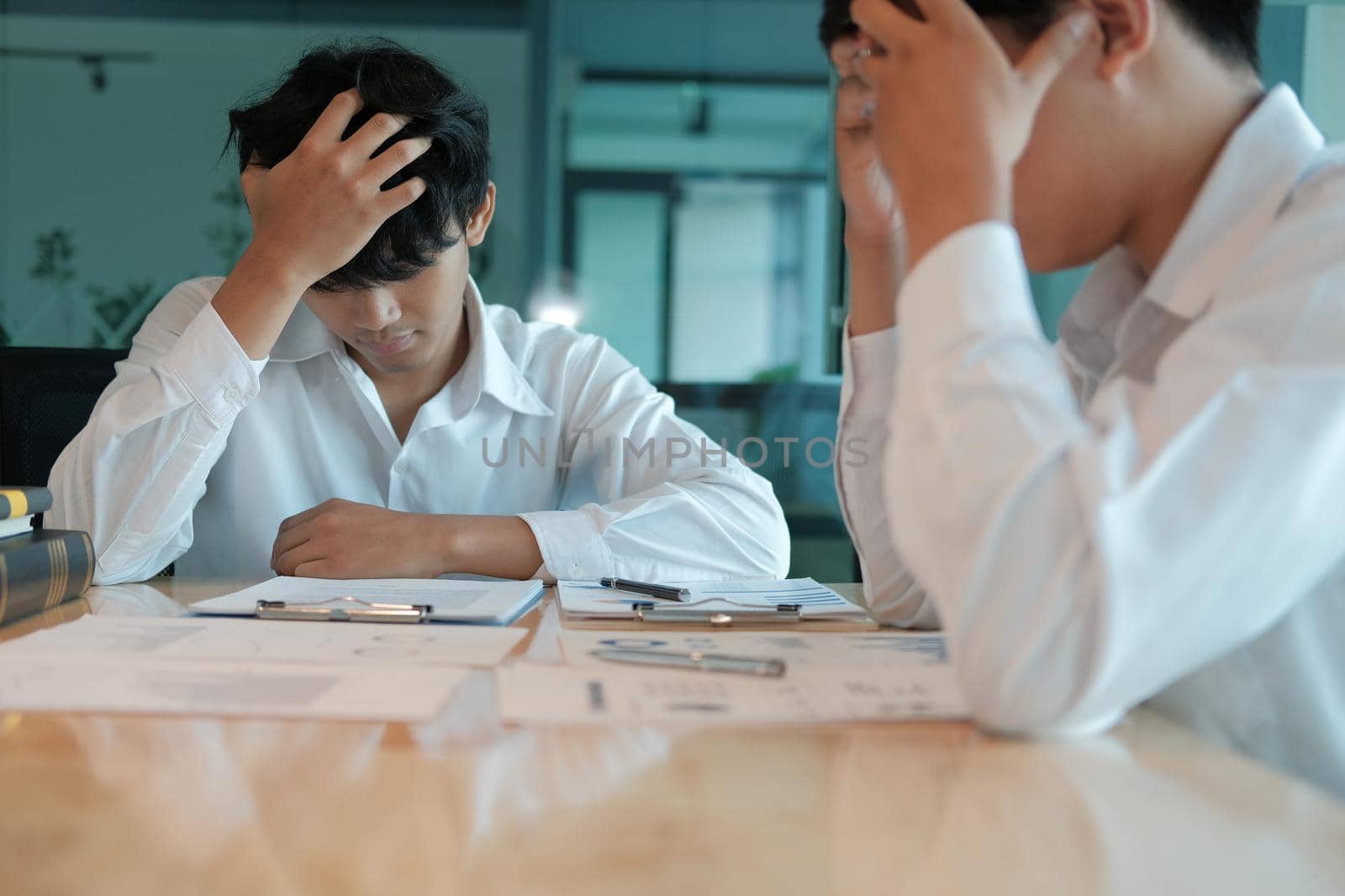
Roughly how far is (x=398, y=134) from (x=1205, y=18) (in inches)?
37.1

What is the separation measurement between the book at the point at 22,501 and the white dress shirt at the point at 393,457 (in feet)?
0.69

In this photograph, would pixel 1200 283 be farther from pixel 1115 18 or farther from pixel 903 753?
pixel 903 753

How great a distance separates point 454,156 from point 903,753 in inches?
43.1

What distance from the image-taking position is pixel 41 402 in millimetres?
1754

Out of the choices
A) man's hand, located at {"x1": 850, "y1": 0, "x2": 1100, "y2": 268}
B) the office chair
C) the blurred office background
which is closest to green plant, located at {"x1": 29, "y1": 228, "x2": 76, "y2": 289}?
the blurred office background

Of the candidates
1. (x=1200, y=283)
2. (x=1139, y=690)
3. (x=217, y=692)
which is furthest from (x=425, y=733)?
(x=1200, y=283)

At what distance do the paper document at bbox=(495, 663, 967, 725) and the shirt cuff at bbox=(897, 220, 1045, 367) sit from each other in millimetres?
206

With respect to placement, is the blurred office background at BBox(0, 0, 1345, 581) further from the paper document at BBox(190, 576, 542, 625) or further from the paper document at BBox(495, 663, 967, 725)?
the paper document at BBox(495, 663, 967, 725)

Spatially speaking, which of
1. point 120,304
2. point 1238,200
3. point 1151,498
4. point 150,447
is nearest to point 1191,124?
point 1238,200

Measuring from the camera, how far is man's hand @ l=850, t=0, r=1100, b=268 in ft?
2.25

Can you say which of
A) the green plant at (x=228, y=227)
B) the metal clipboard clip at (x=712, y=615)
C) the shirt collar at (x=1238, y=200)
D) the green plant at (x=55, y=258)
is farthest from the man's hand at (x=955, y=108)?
the green plant at (x=55, y=258)

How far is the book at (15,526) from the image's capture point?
1005 mm

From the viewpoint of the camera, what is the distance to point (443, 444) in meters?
1.61

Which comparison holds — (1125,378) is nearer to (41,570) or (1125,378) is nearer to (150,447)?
(41,570)
